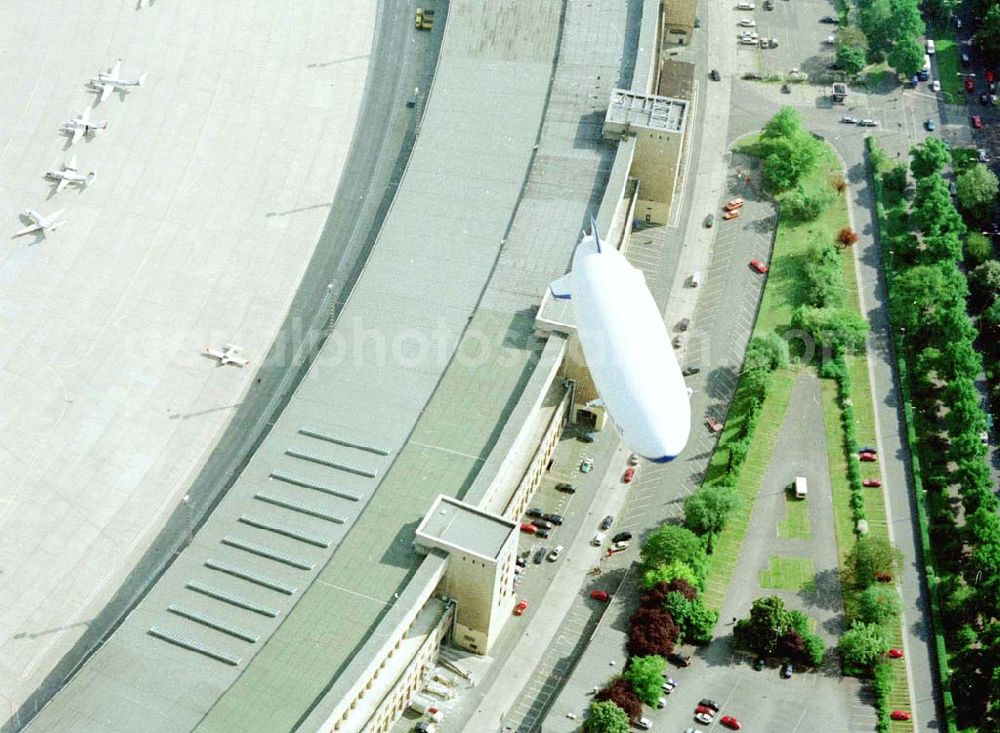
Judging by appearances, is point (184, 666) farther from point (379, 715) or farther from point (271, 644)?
point (379, 715)

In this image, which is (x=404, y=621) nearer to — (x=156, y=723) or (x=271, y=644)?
(x=271, y=644)

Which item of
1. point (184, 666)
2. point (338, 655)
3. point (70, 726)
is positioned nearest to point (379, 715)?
point (338, 655)

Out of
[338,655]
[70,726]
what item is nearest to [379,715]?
[338,655]

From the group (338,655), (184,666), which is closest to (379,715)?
(338,655)

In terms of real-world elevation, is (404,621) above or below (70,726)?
above

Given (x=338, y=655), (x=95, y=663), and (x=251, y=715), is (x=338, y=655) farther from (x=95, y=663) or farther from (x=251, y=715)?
(x=95, y=663)

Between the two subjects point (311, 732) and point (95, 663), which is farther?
point (95, 663)

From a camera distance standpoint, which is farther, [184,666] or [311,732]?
[184,666]
